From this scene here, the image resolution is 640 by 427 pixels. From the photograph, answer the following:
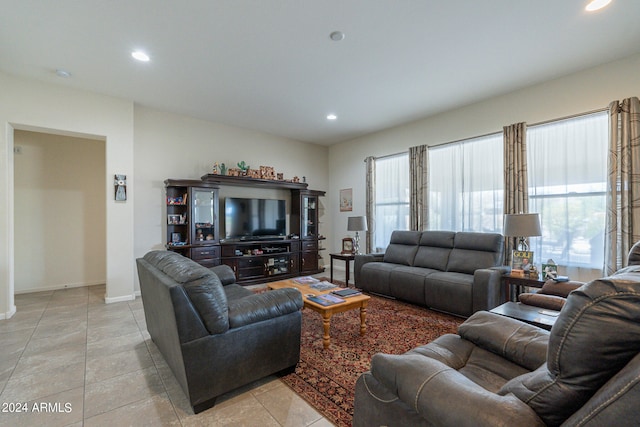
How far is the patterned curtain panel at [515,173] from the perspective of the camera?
12.2ft

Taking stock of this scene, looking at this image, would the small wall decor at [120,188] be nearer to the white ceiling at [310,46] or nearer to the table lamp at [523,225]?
the white ceiling at [310,46]

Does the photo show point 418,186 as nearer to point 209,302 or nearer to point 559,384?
point 209,302

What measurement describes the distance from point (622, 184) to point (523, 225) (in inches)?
41.7

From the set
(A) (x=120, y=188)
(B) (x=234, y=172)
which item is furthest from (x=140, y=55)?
(B) (x=234, y=172)

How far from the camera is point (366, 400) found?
4.03 feet

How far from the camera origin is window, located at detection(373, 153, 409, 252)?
5.27 m

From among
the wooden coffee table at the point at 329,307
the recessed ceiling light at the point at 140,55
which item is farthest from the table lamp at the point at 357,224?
the recessed ceiling light at the point at 140,55

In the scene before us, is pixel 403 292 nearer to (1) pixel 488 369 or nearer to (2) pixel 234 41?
(1) pixel 488 369

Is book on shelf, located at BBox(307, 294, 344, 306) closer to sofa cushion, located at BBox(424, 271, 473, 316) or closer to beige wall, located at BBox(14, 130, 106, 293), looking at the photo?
sofa cushion, located at BBox(424, 271, 473, 316)

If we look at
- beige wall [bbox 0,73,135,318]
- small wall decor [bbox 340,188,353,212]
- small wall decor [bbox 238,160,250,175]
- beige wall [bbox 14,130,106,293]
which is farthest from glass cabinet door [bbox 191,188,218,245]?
small wall decor [bbox 340,188,353,212]

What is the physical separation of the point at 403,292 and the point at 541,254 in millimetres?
1824

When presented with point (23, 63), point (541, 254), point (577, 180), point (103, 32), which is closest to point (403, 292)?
point (541, 254)

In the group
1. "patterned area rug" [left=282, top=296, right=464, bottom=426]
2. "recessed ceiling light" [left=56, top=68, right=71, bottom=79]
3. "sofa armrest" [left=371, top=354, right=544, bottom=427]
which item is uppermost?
"recessed ceiling light" [left=56, top=68, right=71, bottom=79]

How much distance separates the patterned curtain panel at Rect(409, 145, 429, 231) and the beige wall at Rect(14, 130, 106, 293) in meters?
5.57
